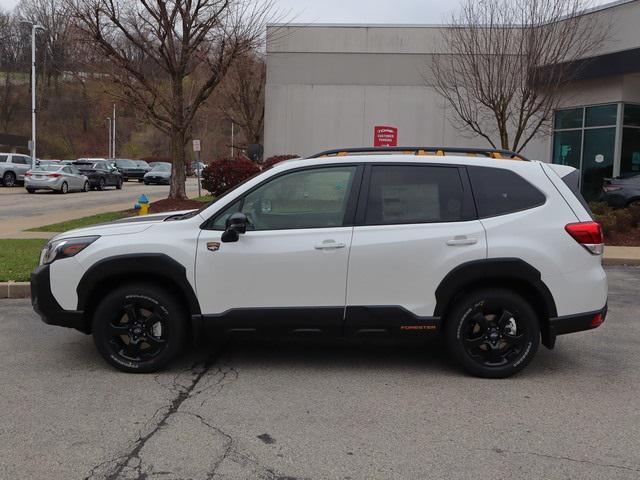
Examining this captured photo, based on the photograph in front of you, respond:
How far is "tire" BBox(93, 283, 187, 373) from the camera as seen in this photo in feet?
16.9

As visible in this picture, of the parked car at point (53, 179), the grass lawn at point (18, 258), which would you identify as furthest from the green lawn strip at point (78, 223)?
the parked car at point (53, 179)

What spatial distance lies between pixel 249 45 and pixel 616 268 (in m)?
12.0

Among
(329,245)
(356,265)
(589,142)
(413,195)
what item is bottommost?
(356,265)

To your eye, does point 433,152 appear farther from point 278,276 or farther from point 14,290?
point 14,290

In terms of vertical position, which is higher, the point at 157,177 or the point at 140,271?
the point at 157,177

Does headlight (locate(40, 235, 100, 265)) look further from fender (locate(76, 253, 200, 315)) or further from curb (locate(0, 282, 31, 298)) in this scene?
curb (locate(0, 282, 31, 298))

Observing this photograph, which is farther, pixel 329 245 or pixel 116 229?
pixel 116 229

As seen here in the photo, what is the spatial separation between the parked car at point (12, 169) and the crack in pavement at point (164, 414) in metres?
31.0

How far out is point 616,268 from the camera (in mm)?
11477

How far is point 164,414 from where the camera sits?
4.40 metres

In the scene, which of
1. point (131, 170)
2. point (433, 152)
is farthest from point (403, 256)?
point (131, 170)

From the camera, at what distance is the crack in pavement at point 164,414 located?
3.55 m

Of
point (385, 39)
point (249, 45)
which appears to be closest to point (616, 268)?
point (249, 45)

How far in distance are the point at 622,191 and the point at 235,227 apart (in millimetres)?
13907
